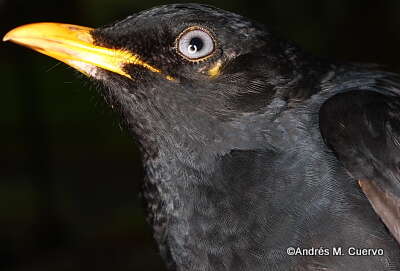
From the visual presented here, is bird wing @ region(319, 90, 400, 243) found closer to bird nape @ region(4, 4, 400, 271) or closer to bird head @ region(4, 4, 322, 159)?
bird nape @ region(4, 4, 400, 271)

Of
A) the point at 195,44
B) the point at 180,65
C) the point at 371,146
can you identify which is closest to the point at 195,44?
the point at 195,44

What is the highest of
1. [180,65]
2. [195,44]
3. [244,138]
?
[195,44]

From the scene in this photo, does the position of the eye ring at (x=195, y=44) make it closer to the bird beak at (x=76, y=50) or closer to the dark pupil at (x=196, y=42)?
the dark pupil at (x=196, y=42)

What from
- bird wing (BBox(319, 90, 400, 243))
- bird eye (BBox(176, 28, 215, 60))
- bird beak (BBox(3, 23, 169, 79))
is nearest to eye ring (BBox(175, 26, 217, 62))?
bird eye (BBox(176, 28, 215, 60))

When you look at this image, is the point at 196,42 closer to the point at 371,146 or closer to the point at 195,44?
the point at 195,44

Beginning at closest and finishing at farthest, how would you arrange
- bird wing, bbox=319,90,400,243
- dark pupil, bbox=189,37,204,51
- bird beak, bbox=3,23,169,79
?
bird wing, bbox=319,90,400,243 → dark pupil, bbox=189,37,204,51 → bird beak, bbox=3,23,169,79

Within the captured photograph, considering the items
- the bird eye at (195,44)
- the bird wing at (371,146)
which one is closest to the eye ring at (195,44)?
the bird eye at (195,44)
